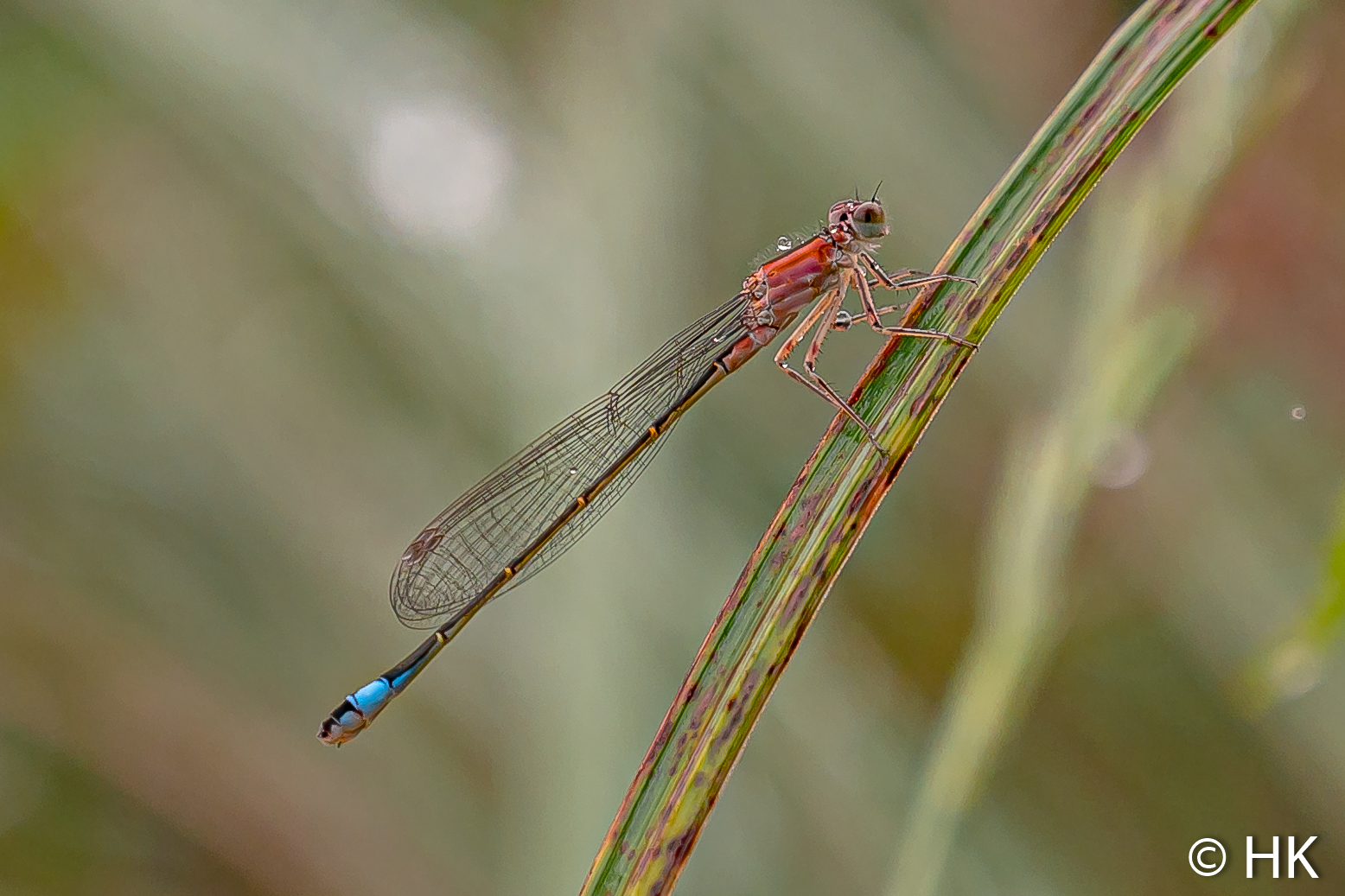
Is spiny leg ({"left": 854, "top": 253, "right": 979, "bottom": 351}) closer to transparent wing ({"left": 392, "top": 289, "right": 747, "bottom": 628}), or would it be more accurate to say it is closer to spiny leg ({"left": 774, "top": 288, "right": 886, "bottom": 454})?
spiny leg ({"left": 774, "top": 288, "right": 886, "bottom": 454})

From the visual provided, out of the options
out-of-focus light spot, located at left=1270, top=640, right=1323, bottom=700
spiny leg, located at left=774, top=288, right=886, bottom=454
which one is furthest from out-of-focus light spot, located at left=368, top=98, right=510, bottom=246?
out-of-focus light spot, located at left=1270, top=640, right=1323, bottom=700

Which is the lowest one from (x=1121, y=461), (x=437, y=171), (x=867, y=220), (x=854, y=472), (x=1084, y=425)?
(x=854, y=472)

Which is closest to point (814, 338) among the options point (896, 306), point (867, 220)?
point (867, 220)

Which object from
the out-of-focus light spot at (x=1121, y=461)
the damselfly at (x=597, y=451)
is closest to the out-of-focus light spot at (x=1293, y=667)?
the out-of-focus light spot at (x=1121, y=461)

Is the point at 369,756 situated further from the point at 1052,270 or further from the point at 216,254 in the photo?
the point at 1052,270

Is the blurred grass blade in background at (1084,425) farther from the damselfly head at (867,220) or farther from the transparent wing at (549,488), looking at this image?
the transparent wing at (549,488)

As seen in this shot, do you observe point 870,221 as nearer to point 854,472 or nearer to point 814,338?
point 814,338
